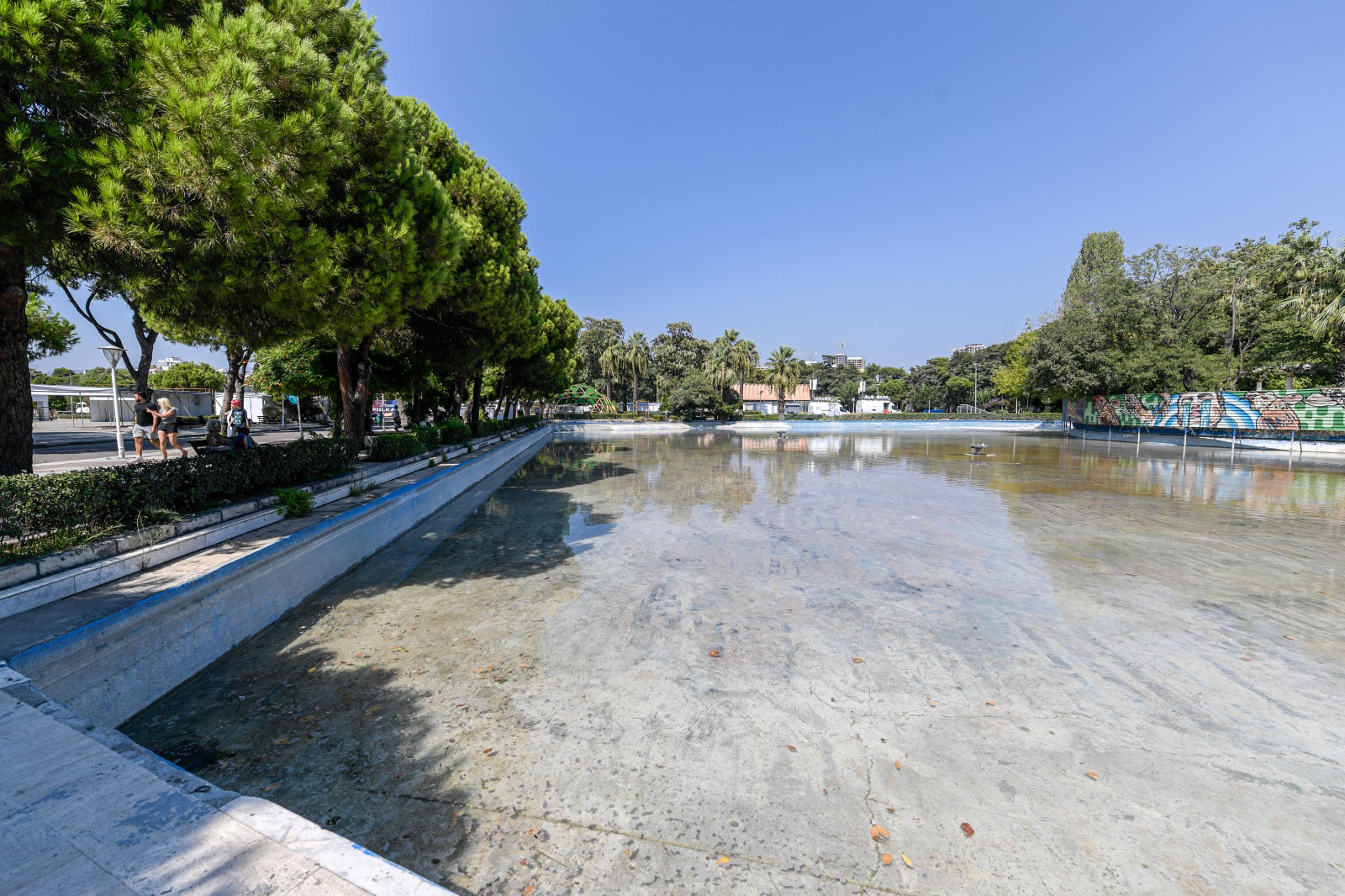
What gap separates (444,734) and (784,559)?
215 inches

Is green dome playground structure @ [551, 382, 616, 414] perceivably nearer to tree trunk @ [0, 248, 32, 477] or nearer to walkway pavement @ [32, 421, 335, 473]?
walkway pavement @ [32, 421, 335, 473]

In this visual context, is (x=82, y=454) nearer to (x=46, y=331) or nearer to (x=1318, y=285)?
(x=46, y=331)

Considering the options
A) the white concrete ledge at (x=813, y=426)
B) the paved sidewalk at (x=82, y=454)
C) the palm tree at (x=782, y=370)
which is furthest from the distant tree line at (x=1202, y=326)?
the paved sidewalk at (x=82, y=454)

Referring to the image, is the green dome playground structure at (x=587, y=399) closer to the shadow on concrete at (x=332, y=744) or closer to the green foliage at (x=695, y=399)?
the green foliage at (x=695, y=399)

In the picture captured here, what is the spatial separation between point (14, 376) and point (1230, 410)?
46582 mm

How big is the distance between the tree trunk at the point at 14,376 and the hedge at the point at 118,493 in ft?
3.79

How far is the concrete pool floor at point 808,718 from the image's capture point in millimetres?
2789

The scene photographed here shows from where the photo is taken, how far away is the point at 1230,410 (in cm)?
3130

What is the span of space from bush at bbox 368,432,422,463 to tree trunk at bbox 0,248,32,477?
23.0 feet

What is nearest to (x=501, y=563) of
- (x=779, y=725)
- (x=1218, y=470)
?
(x=779, y=725)

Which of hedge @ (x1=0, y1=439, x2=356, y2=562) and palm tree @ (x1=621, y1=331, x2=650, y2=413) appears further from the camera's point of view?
palm tree @ (x1=621, y1=331, x2=650, y2=413)

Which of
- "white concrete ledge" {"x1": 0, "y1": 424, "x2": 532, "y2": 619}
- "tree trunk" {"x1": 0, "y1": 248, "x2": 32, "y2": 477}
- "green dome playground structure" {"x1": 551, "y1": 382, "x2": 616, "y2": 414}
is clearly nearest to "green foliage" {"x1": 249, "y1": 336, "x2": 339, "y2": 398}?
"tree trunk" {"x1": 0, "y1": 248, "x2": 32, "y2": 477}

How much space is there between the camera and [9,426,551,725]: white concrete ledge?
3.72 metres

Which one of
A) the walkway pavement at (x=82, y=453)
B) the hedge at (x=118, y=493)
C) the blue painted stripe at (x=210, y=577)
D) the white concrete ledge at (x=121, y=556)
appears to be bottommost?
the blue painted stripe at (x=210, y=577)
